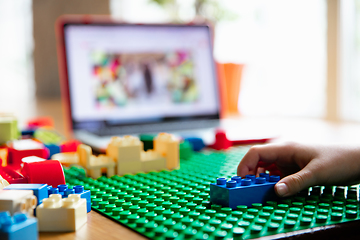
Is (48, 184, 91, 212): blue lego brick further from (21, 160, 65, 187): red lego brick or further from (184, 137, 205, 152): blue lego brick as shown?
(184, 137, 205, 152): blue lego brick

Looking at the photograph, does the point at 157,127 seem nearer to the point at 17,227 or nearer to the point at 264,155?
the point at 264,155

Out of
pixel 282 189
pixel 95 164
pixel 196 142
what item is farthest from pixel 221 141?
pixel 282 189

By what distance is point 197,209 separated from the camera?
1.60ft

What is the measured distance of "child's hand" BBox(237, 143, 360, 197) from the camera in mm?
518

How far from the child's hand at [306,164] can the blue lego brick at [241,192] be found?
2 centimetres

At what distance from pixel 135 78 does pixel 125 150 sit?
55cm

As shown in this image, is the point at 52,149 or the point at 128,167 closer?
the point at 128,167

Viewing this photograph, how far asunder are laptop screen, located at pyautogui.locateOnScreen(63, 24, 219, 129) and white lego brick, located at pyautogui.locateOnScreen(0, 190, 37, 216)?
0.74m

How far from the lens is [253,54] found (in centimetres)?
325

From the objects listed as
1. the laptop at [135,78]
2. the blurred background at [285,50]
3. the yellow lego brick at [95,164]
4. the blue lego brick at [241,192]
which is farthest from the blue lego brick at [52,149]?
the blurred background at [285,50]

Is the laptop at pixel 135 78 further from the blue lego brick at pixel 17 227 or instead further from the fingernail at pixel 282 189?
the blue lego brick at pixel 17 227

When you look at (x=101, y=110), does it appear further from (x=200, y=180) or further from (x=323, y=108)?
(x=323, y=108)

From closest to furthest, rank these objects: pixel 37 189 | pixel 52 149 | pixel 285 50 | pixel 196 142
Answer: pixel 37 189
pixel 52 149
pixel 196 142
pixel 285 50

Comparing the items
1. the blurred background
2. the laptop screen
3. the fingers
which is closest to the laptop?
the laptop screen
